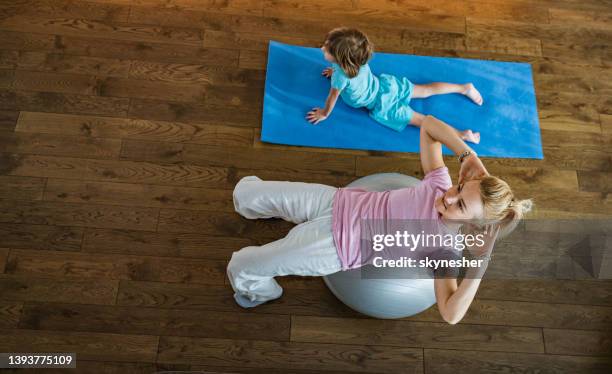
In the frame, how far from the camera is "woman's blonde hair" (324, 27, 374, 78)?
2.08m

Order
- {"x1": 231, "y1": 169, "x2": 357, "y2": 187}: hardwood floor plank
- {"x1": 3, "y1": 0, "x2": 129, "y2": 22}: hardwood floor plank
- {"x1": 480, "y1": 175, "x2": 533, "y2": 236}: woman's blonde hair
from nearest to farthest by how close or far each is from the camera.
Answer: {"x1": 480, "y1": 175, "x2": 533, "y2": 236}: woman's blonde hair
{"x1": 231, "y1": 169, "x2": 357, "y2": 187}: hardwood floor plank
{"x1": 3, "y1": 0, "x2": 129, "y2": 22}: hardwood floor plank

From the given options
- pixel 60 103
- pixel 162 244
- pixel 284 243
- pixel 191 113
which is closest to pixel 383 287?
pixel 284 243

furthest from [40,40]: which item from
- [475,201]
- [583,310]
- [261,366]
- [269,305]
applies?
[583,310]

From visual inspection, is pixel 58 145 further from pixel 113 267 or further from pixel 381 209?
pixel 381 209

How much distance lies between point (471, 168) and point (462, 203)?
0.24 metres

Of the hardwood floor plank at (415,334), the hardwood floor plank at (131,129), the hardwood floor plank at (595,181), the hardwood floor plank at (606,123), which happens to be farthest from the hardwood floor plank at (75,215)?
the hardwood floor plank at (606,123)

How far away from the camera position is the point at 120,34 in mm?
2518

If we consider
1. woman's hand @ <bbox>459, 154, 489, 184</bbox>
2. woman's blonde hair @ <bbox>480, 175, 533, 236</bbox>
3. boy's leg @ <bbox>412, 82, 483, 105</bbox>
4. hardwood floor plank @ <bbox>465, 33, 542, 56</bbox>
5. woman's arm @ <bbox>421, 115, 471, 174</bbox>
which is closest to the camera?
woman's blonde hair @ <bbox>480, 175, 533, 236</bbox>

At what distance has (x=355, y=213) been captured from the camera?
1.80 metres

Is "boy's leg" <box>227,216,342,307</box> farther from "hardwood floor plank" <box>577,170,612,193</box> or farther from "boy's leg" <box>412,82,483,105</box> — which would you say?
"hardwood floor plank" <box>577,170,612,193</box>

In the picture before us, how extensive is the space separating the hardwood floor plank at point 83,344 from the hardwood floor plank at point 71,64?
3.68 feet

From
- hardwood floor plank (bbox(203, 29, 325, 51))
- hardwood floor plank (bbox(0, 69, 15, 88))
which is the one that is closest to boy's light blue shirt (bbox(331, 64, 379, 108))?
hardwood floor plank (bbox(203, 29, 325, 51))

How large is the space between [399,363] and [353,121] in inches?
40.7

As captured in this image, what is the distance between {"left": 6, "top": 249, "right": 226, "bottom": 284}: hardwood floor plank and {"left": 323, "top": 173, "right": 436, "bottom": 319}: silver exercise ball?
20.4 inches
